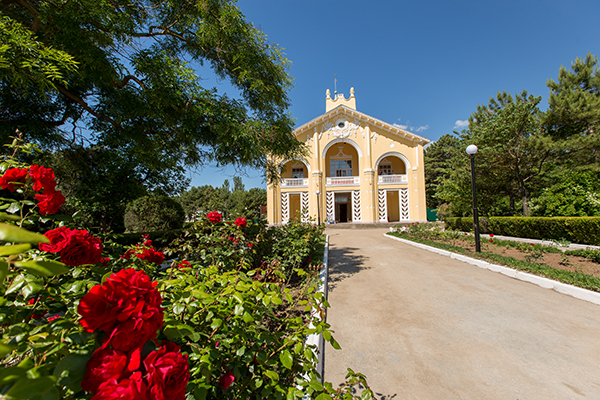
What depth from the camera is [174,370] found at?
69cm

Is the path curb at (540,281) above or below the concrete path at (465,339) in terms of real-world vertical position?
above

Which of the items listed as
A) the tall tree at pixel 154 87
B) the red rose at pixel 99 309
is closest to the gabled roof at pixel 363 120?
the tall tree at pixel 154 87

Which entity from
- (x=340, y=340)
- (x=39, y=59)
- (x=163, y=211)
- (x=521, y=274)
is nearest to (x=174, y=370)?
(x=340, y=340)

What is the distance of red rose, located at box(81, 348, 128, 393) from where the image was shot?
0.65 m

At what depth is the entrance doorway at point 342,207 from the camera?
24.1 m

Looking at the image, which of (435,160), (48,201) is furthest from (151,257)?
(435,160)

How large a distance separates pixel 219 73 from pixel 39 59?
3.26 metres

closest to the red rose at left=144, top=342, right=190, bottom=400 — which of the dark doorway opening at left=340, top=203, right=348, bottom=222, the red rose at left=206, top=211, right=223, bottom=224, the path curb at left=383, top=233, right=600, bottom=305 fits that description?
the red rose at left=206, top=211, right=223, bottom=224

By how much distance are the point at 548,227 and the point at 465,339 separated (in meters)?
10.4

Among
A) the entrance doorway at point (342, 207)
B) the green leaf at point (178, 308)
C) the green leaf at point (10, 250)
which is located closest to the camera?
the green leaf at point (10, 250)

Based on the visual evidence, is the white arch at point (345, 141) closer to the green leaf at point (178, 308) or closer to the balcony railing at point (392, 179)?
the balcony railing at point (392, 179)

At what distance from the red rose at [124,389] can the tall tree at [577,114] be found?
15.8 meters

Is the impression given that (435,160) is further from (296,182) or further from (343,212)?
(296,182)

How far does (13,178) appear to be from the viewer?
1404mm
